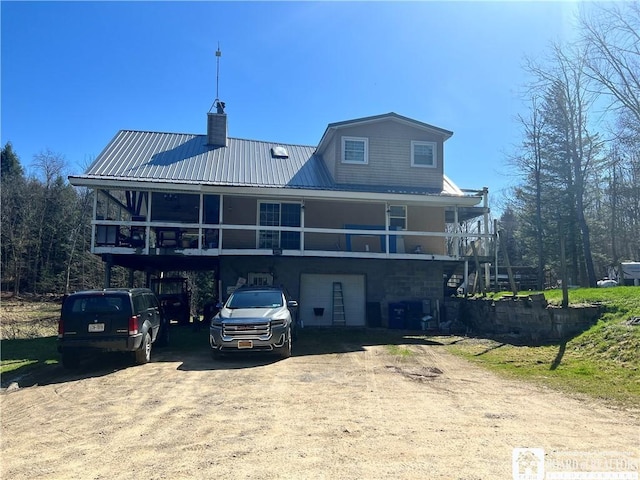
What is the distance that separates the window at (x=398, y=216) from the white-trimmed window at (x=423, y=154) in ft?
6.57

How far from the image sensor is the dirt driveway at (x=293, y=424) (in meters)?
4.73

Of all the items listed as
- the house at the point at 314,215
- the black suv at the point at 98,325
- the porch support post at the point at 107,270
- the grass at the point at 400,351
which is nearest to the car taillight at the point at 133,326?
the black suv at the point at 98,325

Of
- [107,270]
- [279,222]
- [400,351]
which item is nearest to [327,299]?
[279,222]

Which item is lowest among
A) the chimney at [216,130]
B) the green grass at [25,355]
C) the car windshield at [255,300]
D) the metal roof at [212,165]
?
the green grass at [25,355]

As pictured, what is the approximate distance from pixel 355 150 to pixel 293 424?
14.9 m

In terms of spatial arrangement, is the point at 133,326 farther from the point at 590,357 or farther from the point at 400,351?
the point at 590,357

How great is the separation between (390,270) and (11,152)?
51758mm

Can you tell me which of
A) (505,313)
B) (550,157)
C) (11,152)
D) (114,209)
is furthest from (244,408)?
(11,152)

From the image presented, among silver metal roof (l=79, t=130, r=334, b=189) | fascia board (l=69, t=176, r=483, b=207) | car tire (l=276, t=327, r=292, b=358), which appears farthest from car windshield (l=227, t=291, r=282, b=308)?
silver metal roof (l=79, t=130, r=334, b=189)

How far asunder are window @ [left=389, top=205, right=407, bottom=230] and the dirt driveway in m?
9.86

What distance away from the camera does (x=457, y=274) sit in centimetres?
2047

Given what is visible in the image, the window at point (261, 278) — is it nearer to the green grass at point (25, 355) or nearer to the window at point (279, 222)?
the window at point (279, 222)

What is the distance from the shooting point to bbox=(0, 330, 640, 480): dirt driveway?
4734 mm

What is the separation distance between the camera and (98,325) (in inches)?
406
